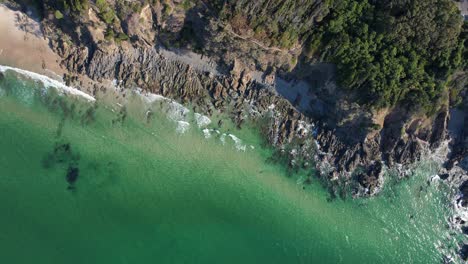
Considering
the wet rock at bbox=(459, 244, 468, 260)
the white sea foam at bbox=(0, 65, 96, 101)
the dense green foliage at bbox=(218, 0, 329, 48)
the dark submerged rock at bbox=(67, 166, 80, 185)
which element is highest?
the dense green foliage at bbox=(218, 0, 329, 48)

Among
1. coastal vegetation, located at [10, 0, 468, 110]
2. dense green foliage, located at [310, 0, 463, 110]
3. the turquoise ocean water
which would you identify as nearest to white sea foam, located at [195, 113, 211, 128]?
the turquoise ocean water

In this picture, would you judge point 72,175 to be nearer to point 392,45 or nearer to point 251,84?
point 251,84

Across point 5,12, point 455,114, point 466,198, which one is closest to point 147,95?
point 5,12

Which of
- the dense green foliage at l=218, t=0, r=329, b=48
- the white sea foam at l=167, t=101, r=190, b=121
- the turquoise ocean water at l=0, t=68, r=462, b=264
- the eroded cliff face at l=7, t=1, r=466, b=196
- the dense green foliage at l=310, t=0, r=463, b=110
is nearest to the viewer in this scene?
the dense green foliage at l=218, t=0, r=329, b=48

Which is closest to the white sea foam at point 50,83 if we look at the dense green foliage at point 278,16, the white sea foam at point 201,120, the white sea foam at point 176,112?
the white sea foam at point 176,112

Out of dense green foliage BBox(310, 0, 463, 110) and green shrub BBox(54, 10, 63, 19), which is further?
dense green foliage BBox(310, 0, 463, 110)

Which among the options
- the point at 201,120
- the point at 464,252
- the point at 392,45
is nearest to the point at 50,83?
the point at 201,120

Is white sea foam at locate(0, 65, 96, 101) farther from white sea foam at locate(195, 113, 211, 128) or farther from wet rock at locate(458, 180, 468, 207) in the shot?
wet rock at locate(458, 180, 468, 207)

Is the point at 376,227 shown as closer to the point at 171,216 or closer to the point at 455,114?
the point at 455,114
